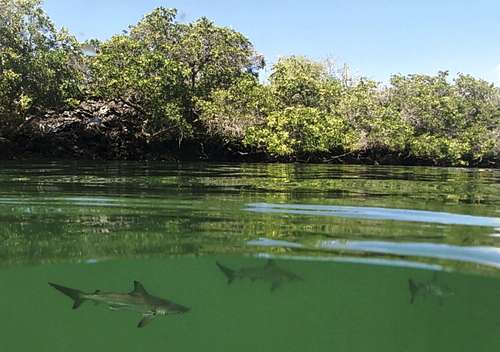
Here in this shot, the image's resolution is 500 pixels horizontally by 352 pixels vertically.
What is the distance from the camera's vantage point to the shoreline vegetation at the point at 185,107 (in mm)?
25469

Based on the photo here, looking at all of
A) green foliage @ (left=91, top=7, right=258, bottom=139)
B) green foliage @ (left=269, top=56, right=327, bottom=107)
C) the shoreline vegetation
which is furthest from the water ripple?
green foliage @ (left=269, top=56, right=327, bottom=107)

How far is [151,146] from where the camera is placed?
32219 millimetres

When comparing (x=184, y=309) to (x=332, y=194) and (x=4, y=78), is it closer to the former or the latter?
(x=332, y=194)

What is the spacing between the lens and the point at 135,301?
6.57m

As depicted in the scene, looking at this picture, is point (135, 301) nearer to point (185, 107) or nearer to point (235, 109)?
point (235, 109)

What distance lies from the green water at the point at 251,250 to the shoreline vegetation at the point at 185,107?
12.9 meters

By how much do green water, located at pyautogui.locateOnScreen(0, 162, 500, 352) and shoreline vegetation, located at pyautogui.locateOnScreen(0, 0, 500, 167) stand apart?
1295 centimetres

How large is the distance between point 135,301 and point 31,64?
2093 cm

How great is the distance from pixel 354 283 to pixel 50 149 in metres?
23.5

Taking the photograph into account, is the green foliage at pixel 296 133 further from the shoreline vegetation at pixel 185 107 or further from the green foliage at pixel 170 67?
the green foliage at pixel 170 67

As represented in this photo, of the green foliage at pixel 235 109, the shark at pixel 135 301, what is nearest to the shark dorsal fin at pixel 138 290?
the shark at pixel 135 301

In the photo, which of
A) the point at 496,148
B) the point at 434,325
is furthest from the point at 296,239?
the point at 496,148

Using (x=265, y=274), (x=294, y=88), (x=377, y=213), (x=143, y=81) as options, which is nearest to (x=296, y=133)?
(x=294, y=88)

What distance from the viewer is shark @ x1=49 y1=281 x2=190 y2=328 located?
646 centimetres
